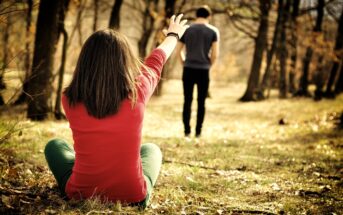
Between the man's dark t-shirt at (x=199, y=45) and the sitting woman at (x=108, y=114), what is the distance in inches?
177

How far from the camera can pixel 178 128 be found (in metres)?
11.1

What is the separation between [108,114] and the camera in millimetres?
3260

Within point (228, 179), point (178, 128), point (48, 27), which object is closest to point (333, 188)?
point (228, 179)

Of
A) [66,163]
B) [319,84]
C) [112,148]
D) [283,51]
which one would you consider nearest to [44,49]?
[66,163]

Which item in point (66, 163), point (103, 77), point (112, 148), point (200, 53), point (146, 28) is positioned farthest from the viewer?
point (146, 28)

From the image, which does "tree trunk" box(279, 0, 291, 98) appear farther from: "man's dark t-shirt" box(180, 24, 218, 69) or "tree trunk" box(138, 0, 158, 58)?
"man's dark t-shirt" box(180, 24, 218, 69)

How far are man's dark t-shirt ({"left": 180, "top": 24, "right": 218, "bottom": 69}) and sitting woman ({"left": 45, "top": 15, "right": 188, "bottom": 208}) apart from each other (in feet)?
14.8

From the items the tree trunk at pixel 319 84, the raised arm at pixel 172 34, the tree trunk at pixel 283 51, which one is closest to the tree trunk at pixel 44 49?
the raised arm at pixel 172 34

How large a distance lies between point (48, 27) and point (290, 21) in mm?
16196

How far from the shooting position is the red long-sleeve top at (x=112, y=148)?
3303 mm

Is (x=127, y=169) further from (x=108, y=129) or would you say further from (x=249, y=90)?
(x=249, y=90)

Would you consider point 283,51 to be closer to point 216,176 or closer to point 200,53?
point 200,53

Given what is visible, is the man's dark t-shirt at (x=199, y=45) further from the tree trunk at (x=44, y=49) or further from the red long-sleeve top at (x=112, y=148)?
the red long-sleeve top at (x=112, y=148)

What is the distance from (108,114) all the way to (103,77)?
0.28 meters
